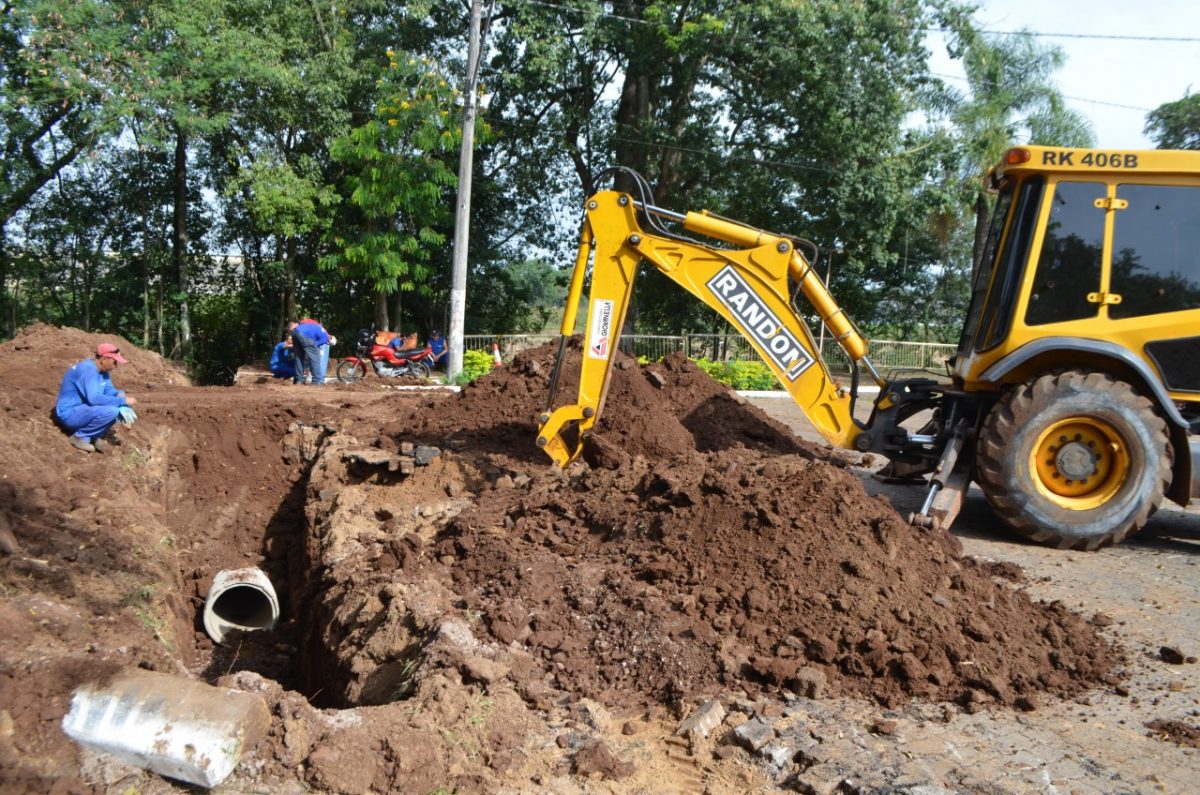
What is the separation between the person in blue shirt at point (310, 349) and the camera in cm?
1509

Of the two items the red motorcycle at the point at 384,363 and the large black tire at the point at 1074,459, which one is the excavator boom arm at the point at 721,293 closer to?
the large black tire at the point at 1074,459

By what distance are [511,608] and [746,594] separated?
1.32 metres

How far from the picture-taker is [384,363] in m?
17.5

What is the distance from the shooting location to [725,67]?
22.2 meters

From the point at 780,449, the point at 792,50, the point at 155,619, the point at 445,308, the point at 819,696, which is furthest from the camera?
the point at 445,308

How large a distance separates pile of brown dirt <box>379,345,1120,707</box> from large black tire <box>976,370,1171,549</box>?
946mm

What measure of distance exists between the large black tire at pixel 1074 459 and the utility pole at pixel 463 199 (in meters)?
11.3

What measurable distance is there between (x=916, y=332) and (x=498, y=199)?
13.6 meters

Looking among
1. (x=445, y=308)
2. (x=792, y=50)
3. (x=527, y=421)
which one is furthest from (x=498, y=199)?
(x=527, y=421)

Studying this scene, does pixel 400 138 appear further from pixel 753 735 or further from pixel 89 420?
pixel 753 735

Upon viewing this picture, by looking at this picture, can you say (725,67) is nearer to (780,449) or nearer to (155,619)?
(780,449)

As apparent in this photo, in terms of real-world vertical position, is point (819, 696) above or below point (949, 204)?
below

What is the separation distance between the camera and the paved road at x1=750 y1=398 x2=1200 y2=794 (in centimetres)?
376

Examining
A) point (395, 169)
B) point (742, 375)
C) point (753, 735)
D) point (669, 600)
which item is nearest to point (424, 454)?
point (669, 600)
